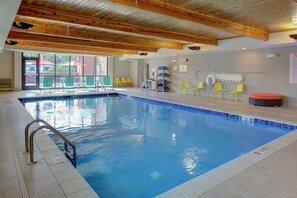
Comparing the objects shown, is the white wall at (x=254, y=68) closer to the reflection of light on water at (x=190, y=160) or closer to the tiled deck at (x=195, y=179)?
the tiled deck at (x=195, y=179)

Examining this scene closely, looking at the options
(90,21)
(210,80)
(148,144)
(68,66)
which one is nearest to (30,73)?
(68,66)

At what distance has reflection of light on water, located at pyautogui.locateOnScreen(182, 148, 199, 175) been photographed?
10.6 ft

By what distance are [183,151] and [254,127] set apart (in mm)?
2544

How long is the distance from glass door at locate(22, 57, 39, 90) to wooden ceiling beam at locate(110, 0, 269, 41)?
1035 cm

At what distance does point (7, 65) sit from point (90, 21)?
8393mm

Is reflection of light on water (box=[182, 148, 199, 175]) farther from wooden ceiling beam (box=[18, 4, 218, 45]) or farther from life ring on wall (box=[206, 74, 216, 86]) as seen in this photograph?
life ring on wall (box=[206, 74, 216, 86])

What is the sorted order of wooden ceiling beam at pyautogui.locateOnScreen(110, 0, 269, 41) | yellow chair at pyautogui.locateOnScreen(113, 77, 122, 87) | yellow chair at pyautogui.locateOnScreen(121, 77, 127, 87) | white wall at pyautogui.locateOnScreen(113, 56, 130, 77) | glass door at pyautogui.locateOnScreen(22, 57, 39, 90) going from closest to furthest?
wooden ceiling beam at pyautogui.locateOnScreen(110, 0, 269, 41) < glass door at pyautogui.locateOnScreen(22, 57, 39, 90) < yellow chair at pyautogui.locateOnScreen(113, 77, 122, 87) < white wall at pyautogui.locateOnScreen(113, 56, 130, 77) < yellow chair at pyautogui.locateOnScreen(121, 77, 127, 87)

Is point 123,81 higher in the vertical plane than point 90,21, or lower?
lower

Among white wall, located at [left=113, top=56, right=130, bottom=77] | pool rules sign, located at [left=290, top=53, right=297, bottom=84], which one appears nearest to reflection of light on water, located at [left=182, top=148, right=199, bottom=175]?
pool rules sign, located at [left=290, top=53, right=297, bottom=84]

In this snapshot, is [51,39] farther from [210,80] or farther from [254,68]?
[254,68]

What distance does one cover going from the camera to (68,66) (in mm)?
13516

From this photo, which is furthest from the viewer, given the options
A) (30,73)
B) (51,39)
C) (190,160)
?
(30,73)

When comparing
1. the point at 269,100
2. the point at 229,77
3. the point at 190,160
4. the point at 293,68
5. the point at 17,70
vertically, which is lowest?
the point at 190,160

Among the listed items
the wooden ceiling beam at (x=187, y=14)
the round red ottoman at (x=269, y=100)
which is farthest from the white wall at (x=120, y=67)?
the wooden ceiling beam at (x=187, y=14)
